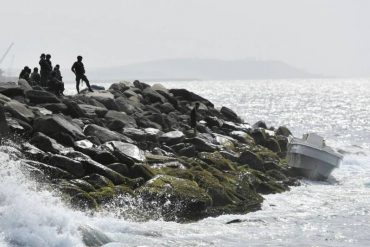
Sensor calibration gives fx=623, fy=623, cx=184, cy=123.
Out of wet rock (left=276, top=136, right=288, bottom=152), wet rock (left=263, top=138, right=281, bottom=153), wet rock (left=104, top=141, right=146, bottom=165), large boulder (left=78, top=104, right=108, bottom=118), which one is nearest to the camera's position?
wet rock (left=104, top=141, right=146, bottom=165)

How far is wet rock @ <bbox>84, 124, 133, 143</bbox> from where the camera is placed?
24.4m

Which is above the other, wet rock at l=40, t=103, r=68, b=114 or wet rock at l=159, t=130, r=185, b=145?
wet rock at l=40, t=103, r=68, b=114

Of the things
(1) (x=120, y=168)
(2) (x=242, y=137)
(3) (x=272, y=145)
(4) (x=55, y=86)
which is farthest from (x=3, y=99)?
(3) (x=272, y=145)

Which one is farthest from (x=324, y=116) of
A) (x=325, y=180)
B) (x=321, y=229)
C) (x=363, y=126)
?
(x=321, y=229)

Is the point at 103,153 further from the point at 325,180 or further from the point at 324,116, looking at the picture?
the point at 324,116

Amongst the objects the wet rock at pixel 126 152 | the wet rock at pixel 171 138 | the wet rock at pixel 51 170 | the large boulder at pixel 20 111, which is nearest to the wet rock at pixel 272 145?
the wet rock at pixel 171 138

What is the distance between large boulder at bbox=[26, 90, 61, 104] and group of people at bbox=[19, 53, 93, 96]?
139 inches

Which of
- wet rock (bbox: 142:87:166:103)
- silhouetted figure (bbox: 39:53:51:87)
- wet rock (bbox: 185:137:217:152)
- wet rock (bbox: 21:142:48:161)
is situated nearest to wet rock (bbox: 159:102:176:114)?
wet rock (bbox: 142:87:166:103)

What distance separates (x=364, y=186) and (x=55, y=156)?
17.1 meters

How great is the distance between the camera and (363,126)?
3204 inches

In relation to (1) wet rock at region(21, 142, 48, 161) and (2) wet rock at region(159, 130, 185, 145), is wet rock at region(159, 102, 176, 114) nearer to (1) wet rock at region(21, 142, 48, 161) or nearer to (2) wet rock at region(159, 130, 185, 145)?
(2) wet rock at region(159, 130, 185, 145)

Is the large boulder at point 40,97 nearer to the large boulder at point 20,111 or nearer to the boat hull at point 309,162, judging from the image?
the large boulder at point 20,111

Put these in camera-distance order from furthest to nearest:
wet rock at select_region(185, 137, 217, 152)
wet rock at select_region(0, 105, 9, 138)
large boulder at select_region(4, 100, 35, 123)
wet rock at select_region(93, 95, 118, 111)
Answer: wet rock at select_region(93, 95, 118, 111) < wet rock at select_region(185, 137, 217, 152) < large boulder at select_region(4, 100, 35, 123) < wet rock at select_region(0, 105, 9, 138)

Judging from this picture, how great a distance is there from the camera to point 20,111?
24.1 meters
